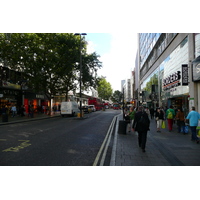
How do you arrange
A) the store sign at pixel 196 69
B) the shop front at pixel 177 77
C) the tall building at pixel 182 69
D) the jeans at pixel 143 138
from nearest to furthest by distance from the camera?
the jeans at pixel 143 138 → the store sign at pixel 196 69 → the tall building at pixel 182 69 → the shop front at pixel 177 77

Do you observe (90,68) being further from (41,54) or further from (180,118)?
(180,118)

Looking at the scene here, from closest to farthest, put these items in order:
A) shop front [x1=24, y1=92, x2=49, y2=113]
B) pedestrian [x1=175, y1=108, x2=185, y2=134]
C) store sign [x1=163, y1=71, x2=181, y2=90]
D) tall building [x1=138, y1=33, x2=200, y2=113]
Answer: pedestrian [x1=175, y1=108, x2=185, y2=134] < tall building [x1=138, y1=33, x2=200, y2=113] < store sign [x1=163, y1=71, x2=181, y2=90] < shop front [x1=24, y1=92, x2=49, y2=113]

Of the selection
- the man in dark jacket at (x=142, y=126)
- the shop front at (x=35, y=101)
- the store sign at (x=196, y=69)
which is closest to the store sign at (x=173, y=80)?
the store sign at (x=196, y=69)

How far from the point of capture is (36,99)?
36.4 meters

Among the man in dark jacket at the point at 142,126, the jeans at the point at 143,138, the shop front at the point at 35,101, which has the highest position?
the shop front at the point at 35,101

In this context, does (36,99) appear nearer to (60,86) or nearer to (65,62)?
(60,86)

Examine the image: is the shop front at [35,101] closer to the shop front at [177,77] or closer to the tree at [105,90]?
the shop front at [177,77]

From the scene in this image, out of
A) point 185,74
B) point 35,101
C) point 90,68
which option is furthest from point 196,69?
point 35,101

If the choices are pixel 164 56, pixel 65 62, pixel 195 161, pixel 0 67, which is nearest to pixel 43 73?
pixel 65 62

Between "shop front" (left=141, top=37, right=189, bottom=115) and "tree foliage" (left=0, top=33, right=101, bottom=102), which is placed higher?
"tree foliage" (left=0, top=33, right=101, bottom=102)

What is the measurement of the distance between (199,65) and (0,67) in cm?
2309

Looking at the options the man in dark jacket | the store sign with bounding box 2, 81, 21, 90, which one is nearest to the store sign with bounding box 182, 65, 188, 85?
the man in dark jacket

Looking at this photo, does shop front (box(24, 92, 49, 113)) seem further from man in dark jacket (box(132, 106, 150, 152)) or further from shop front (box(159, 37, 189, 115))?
man in dark jacket (box(132, 106, 150, 152))

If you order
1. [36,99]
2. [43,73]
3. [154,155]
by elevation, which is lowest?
[154,155]
